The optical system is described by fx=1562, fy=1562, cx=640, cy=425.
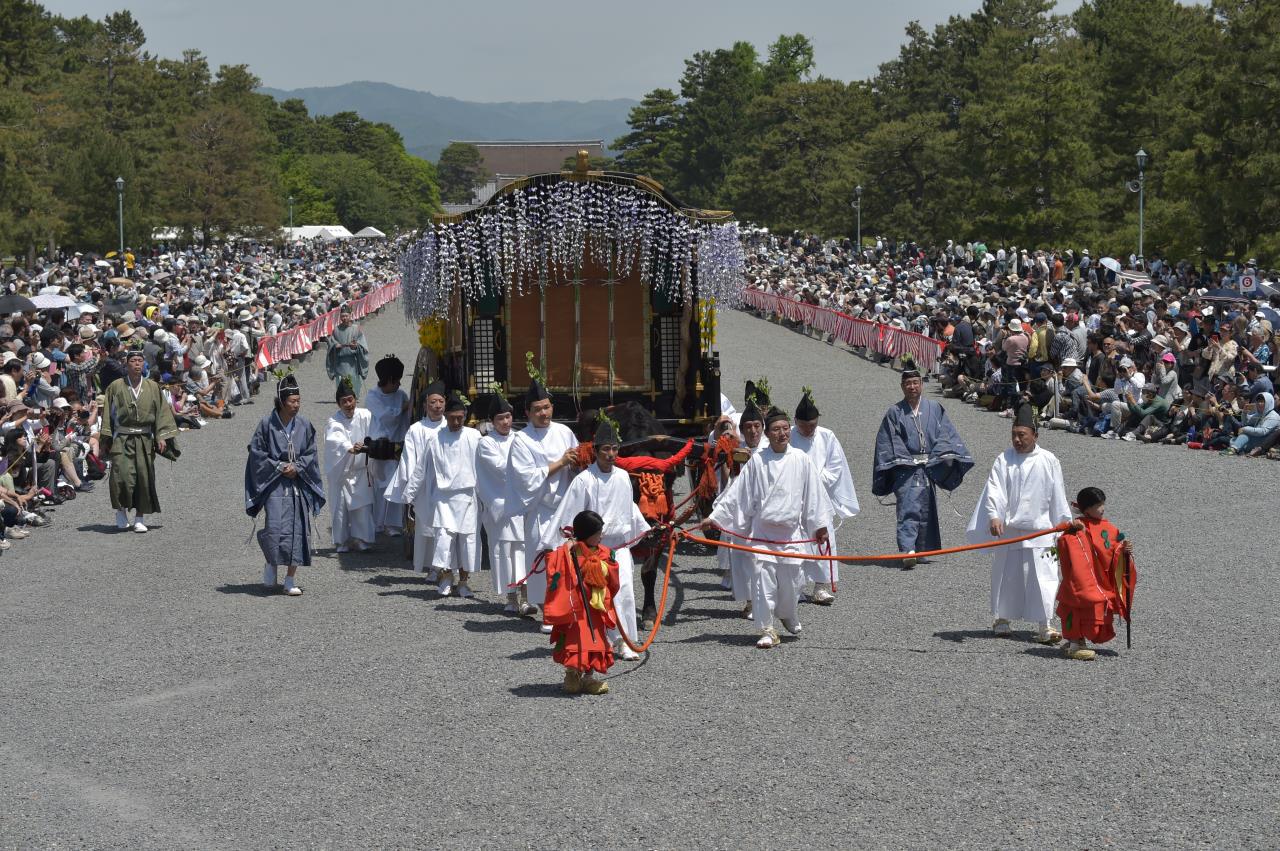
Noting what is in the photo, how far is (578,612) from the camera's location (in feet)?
29.5

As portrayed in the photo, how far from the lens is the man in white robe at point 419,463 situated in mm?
12180

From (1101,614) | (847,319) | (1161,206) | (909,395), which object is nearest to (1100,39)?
(1161,206)

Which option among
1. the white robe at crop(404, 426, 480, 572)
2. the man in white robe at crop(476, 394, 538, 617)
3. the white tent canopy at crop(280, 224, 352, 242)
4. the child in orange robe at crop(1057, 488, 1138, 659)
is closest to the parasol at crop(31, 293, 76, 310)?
the white robe at crop(404, 426, 480, 572)

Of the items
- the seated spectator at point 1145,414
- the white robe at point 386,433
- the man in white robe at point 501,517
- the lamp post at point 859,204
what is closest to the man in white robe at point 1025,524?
the man in white robe at point 501,517

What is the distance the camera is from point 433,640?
1052 cm

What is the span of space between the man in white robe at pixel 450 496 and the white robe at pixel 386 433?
1697mm

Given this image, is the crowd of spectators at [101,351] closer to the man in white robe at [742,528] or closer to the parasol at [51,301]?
the parasol at [51,301]

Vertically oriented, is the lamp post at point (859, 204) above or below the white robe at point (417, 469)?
above

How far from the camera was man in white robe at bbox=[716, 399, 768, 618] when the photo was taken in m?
10.5

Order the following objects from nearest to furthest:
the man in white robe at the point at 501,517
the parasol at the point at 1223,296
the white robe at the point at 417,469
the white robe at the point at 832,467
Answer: the man in white robe at the point at 501,517 < the white robe at the point at 417,469 < the white robe at the point at 832,467 < the parasol at the point at 1223,296

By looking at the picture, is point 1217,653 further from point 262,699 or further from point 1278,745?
point 262,699

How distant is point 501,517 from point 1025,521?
3682 mm

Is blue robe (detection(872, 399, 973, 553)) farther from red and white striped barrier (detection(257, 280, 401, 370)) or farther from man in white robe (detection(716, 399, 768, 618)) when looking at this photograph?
red and white striped barrier (detection(257, 280, 401, 370))

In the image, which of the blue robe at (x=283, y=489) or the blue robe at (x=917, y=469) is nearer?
the blue robe at (x=283, y=489)
